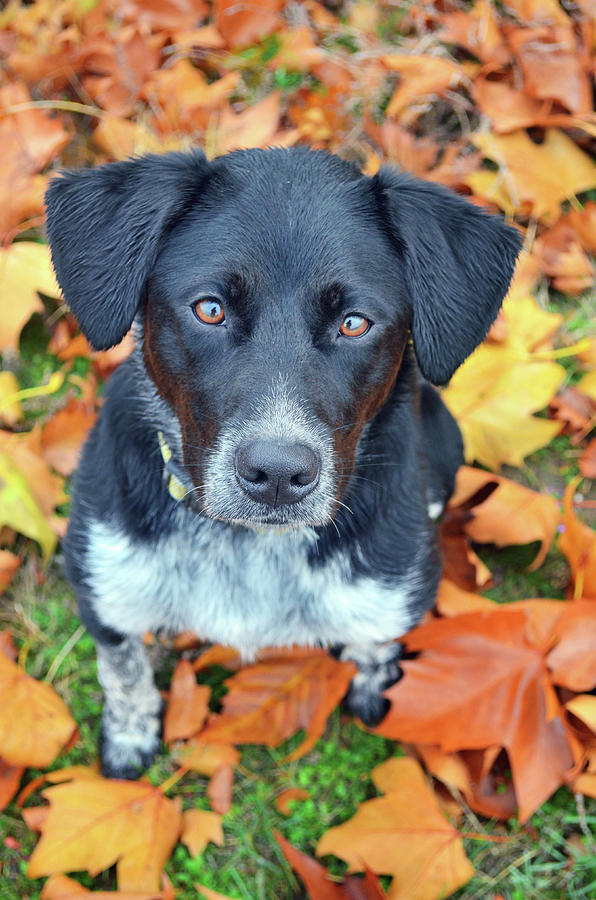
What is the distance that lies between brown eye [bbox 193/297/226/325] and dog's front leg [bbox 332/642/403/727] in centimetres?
174

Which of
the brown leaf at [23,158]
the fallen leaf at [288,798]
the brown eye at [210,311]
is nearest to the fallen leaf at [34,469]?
the brown leaf at [23,158]

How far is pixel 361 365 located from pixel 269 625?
3.51 ft

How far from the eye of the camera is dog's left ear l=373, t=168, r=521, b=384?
2662 mm

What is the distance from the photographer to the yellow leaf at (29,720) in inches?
129

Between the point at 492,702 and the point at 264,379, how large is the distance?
158 cm

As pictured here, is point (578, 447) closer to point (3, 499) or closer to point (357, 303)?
point (357, 303)

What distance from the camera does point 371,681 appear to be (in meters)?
3.75

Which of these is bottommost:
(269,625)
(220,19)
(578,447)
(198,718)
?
(198,718)

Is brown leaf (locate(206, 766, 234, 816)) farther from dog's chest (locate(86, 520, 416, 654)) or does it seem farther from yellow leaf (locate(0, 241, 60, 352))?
yellow leaf (locate(0, 241, 60, 352))

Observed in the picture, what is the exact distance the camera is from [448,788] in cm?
Answer: 356

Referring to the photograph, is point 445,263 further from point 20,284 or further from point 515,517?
point 20,284

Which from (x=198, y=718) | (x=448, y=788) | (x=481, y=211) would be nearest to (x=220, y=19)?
(x=481, y=211)

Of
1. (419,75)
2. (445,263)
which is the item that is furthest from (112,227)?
(419,75)

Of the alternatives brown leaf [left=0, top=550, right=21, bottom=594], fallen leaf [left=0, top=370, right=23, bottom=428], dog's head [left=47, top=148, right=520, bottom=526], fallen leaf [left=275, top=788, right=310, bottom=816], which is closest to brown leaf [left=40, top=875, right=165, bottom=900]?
fallen leaf [left=275, top=788, right=310, bottom=816]
